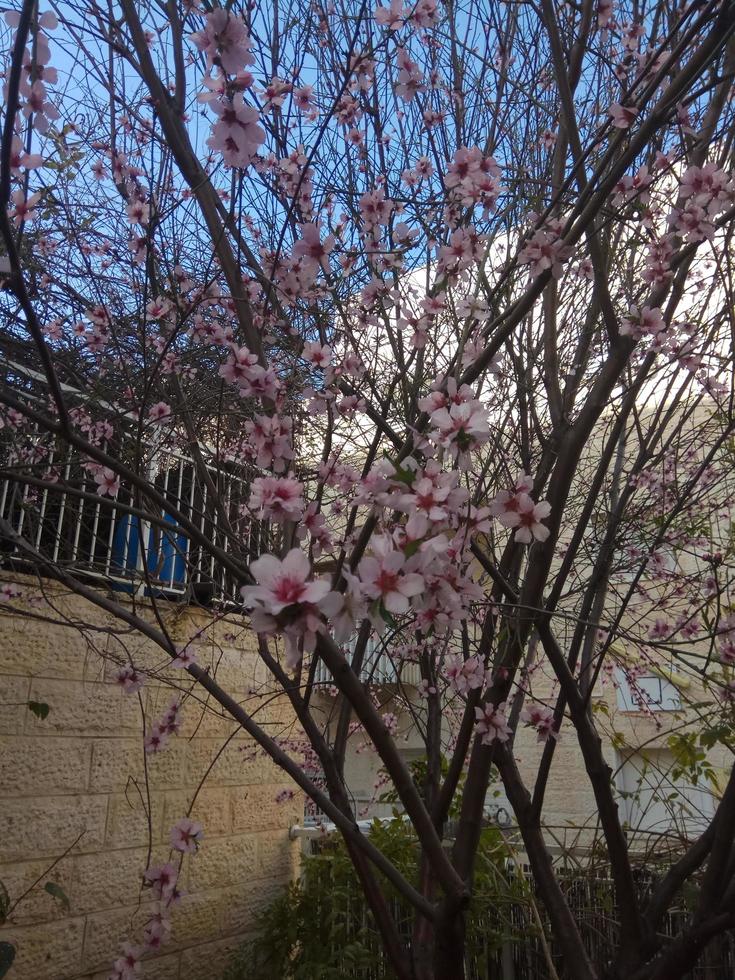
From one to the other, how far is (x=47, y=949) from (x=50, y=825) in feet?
1.31

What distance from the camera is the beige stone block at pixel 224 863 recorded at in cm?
315

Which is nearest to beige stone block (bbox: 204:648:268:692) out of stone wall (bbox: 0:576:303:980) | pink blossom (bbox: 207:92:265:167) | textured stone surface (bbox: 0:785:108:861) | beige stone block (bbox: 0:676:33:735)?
stone wall (bbox: 0:576:303:980)

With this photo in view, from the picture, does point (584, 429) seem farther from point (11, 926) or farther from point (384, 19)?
point (11, 926)

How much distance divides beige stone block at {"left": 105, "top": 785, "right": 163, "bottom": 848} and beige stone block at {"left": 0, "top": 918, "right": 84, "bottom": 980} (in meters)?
0.30

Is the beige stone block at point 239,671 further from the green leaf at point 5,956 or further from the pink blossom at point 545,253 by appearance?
the pink blossom at point 545,253

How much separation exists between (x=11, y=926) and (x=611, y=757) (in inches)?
261

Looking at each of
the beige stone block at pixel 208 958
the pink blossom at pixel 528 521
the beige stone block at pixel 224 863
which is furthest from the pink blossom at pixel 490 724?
the beige stone block at pixel 208 958

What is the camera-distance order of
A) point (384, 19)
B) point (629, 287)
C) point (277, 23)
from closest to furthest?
point (384, 19) < point (277, 23) < point (629, 287)

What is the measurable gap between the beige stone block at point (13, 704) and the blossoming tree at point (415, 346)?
32 cm

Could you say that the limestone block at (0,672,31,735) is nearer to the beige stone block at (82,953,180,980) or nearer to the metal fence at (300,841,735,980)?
the beige stone block at (82,953,180,980)

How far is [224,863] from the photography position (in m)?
3.30

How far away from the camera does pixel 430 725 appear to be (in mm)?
2658

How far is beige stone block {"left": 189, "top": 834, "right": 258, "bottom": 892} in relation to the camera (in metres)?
3.15

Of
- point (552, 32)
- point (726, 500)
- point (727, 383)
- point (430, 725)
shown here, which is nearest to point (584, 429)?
point (552, 32)
